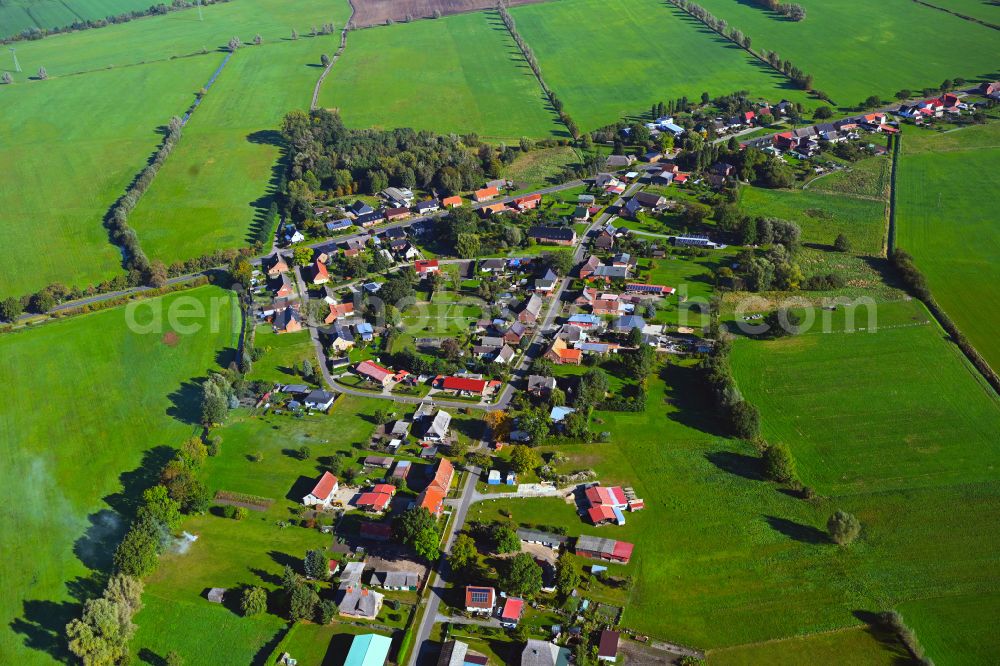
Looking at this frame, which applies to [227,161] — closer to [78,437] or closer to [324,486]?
[78,437]

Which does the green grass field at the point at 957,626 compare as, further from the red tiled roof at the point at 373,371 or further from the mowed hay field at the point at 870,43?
the mowed hay field at the point at 870,43

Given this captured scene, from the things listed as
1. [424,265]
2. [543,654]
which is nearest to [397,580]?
[543,654]

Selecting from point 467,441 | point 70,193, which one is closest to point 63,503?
point 467,441

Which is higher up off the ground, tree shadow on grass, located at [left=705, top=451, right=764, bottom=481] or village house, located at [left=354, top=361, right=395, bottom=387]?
village house, located at [left=354, top=361, right=395, bottom=387]

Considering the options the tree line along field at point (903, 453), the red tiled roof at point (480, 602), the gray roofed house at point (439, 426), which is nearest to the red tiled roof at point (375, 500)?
the gray roofed house at point (439, 426)

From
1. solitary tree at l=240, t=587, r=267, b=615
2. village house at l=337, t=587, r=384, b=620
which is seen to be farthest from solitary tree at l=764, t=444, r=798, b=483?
solitary tree at l=240, t=587, r=267, b=615

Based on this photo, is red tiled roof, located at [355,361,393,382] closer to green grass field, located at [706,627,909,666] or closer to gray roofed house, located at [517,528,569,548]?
gray roofed house, located at [517,528,569,548]

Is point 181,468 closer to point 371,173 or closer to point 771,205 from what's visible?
point 371,173
